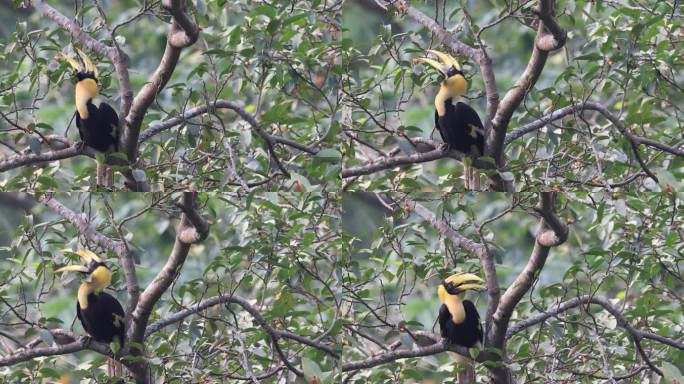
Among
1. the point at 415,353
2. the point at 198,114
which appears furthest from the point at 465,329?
the point at 198,114

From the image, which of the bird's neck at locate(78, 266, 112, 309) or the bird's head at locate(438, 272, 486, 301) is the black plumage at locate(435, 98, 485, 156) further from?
the bird's neck at locate(78, 266, 112, 309)

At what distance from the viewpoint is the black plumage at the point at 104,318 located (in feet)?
10.3

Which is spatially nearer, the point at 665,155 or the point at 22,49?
the point at 22,49

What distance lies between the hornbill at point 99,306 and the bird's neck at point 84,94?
42cm

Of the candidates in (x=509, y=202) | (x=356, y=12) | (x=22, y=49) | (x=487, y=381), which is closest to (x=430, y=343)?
(x=487, y=381)

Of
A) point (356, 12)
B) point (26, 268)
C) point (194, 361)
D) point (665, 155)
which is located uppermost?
point (356, 12)

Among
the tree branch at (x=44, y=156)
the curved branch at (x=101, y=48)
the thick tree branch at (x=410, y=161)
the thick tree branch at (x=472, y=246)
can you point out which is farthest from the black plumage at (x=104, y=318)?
the thick tree branch at (x=472, y=246)

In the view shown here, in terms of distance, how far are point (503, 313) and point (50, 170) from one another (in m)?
1.28

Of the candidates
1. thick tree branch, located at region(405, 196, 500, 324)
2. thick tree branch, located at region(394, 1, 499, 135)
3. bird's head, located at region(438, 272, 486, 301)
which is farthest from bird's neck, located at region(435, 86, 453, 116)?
bird's head, located at region(438, 272, 486, 301)

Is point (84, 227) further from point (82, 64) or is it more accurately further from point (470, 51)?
point (470, 51)

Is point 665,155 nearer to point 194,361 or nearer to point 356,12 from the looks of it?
point 356,12

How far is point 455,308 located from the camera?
3238 millimetres

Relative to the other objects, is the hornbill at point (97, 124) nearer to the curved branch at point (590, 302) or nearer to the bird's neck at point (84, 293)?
the bird's neck at point (84, 293)

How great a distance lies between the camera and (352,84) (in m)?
3.29
